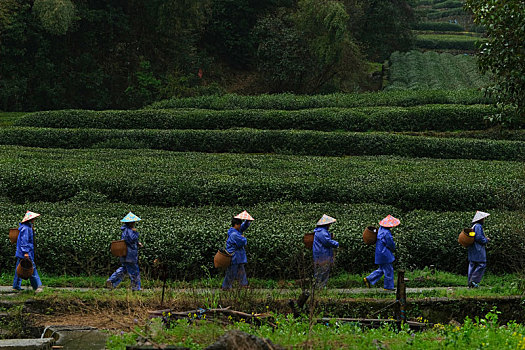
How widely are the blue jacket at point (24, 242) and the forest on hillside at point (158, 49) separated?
1051 inches

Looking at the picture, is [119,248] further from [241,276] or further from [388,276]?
[388,276]

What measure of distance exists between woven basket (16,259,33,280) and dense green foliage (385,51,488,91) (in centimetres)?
3071

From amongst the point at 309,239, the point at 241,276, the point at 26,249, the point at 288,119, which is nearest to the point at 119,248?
the point at 26,249

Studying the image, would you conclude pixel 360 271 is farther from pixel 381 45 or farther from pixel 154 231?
pixel 381 45

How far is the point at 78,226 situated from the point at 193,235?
2.82 metres

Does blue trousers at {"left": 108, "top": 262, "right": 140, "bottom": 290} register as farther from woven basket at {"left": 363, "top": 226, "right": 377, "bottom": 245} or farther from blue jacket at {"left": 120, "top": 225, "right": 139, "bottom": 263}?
woven basket at {"left": 363, "top": 226, "right": 377, "bottom": 245}

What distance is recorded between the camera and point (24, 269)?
10914mm

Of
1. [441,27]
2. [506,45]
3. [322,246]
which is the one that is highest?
[441,27]

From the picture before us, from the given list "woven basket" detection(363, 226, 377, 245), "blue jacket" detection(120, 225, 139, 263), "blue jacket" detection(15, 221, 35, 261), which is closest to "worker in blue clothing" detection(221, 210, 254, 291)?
"blue jacket" detection(120, 225, 139, 263)

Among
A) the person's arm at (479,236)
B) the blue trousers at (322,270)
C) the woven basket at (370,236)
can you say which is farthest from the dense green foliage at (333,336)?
the person's arm at (479,236)

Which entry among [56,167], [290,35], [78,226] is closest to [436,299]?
[78,226]

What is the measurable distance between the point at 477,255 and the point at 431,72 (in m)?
37.2

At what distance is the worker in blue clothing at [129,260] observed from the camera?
37.9 ft

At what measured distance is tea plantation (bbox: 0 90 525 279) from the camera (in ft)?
44.0
